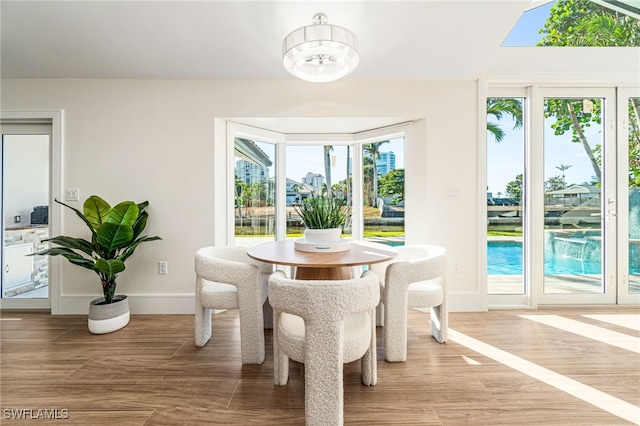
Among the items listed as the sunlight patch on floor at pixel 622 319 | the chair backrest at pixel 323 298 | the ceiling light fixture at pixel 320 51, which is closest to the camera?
the chair backrest at pixel 323 298

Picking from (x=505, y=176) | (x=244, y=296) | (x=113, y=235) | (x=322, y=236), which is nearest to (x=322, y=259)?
(x=322, y=236)

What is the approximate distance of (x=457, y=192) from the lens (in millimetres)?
2975

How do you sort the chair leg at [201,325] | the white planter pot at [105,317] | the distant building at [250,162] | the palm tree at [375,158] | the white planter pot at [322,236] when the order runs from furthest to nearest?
1. the palm tree at [375,158]
2. the distant building at [250,162]
3. the white planter pot at [105,317]
4. the chair leg at [201,325]
5. the white planter pot at [322,236]

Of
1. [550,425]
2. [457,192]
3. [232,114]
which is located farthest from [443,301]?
[232,114]

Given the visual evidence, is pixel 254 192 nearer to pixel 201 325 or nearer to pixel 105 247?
pixel 105 247

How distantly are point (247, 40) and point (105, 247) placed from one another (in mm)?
2267

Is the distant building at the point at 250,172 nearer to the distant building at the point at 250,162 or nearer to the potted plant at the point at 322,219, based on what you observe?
the distant building at the point at 250,162

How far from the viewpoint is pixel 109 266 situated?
2.38m

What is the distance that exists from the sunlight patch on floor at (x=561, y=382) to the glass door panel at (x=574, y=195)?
5.04 ft

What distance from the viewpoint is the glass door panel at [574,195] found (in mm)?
3113

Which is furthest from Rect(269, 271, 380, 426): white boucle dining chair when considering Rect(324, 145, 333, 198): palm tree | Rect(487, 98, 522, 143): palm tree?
Rect(487, 98, 522, 143): palm tree

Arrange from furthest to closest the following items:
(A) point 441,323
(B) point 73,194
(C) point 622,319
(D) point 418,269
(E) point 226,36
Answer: (B) point 73,194 < (C) point 622,319 < (E) point 226,36 < (A) point 441,323 < (D) point 418,269

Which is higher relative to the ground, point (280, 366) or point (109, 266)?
point (109, 266)

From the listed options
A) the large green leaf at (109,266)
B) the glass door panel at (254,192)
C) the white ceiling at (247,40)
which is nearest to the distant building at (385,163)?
the white ceiling at (247,40)
